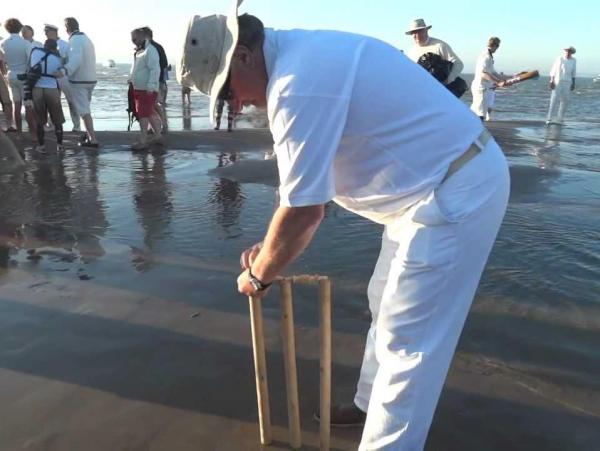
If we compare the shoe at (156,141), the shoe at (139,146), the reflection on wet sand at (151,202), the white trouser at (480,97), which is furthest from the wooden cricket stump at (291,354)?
the white trouser at (480,97)

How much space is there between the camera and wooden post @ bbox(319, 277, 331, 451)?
2201 millimetres

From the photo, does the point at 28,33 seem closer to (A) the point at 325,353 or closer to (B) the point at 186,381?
(B) the point at 186,381

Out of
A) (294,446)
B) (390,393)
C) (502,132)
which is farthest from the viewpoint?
(502,132)

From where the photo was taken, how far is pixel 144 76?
30.2ft

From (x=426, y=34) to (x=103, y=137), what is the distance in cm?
710

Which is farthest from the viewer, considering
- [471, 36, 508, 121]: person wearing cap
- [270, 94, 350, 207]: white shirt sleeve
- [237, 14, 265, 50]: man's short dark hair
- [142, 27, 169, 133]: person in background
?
[471, 36, 508, 121]: person wearing cap

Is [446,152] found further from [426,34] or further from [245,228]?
[426,34]

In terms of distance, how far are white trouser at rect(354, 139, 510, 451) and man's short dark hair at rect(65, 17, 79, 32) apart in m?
9.16

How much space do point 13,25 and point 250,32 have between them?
9.61 metres

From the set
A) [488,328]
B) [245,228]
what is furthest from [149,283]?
[488,328]

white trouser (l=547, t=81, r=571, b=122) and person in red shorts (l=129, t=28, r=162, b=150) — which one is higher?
person in red shorts (l=129, t=28, r=162, b=150)

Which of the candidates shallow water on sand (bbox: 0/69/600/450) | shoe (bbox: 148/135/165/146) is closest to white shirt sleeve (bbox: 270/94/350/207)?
shallow water on sand (bbox: 0/69/600/450)

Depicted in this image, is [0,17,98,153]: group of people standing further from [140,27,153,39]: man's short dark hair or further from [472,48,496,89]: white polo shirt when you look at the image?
[472,48,496,89]: white polo shirt

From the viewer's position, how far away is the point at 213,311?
3.82 m
